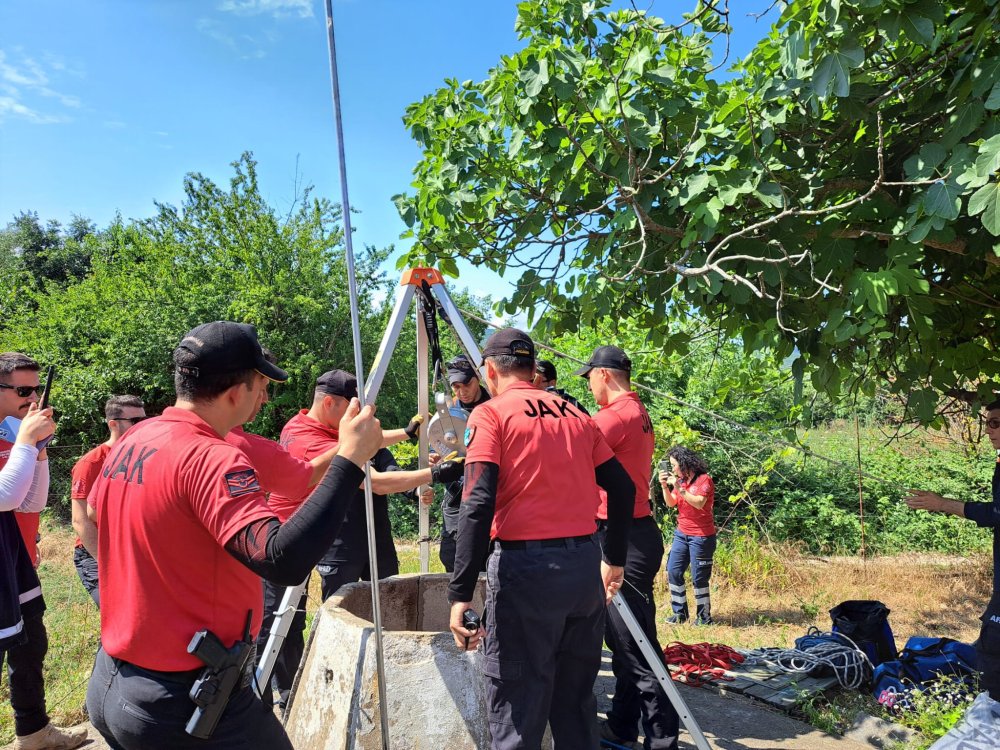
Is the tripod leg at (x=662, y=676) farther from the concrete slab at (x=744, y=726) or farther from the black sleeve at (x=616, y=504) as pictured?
the concrete slab at (x=744, y=726)

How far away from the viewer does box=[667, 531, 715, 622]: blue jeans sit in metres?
7.16

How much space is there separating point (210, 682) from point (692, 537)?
6.23m

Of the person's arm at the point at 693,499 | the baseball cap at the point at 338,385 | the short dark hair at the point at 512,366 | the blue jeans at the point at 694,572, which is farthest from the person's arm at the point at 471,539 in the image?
the blue jeans at the point at 694,572

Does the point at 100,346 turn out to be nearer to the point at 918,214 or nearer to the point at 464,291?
the point at 464,291

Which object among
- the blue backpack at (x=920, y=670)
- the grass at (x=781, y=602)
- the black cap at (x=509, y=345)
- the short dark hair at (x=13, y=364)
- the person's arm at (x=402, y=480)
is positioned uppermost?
the short dark hair at (x=13, y=364)

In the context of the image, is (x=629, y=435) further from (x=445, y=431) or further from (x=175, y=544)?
(x=175, y=544)

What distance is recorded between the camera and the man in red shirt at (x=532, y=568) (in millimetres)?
2691

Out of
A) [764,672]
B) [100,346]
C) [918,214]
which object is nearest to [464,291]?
[100,346]

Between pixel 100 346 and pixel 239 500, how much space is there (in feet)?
47.9

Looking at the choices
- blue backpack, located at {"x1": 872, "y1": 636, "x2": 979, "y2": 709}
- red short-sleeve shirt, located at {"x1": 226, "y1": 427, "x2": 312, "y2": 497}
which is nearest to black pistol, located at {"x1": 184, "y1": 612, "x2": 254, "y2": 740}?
red short-sleeve shirt, located at {"x1": 226, "y1": 427, "x2": 312, "y2": 497}

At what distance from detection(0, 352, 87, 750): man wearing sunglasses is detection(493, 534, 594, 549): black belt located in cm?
225

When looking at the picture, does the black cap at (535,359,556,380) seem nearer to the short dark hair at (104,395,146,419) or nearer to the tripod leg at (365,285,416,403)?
the tripod leg at (365,285,416,403)

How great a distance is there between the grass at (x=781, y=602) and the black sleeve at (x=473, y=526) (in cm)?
307

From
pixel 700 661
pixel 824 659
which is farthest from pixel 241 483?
pixel 824 659
